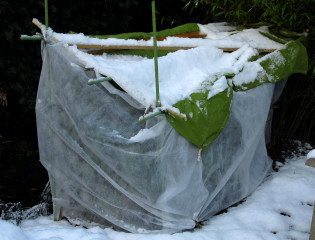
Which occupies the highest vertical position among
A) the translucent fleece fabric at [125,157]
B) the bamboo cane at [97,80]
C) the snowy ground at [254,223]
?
the bamboo cane at [97,80]

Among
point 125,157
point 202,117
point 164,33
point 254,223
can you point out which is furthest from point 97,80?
point 254,223

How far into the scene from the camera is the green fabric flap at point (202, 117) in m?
2.31

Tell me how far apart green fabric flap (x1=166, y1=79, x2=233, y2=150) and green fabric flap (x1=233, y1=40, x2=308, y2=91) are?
0.37 m

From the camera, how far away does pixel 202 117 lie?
2.36m

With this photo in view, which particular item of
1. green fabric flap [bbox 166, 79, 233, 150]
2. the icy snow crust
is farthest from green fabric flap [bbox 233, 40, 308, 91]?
green fabric flap [bbox 166, 79, 233, 150]

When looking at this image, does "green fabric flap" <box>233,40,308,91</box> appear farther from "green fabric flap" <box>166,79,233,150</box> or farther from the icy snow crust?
"green fabric flap" <box>166,79,233,150</box>

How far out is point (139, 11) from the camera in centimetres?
473

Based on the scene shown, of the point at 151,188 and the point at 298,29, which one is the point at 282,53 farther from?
the point at 151,188

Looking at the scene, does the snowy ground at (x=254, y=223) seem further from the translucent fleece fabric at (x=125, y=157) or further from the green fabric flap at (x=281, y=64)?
the green fabric flap at (x=281, y=64)

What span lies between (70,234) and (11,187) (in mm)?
1392

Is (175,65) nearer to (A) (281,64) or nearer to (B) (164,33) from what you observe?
(B) (164,33)

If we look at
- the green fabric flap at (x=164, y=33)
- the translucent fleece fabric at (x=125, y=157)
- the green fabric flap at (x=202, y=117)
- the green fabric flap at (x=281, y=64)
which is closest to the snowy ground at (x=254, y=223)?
the translucent fleece fabric at (x=125, y=157)

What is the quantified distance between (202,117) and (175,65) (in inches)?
19.1

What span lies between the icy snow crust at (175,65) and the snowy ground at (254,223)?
98 cm
